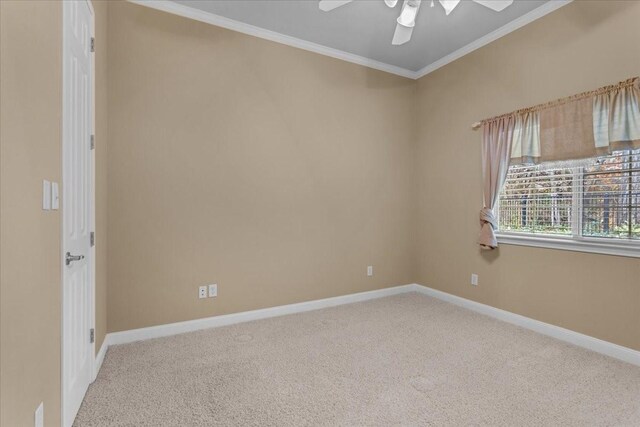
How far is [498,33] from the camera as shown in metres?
3.30

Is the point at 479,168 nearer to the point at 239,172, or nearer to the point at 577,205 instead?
the point at 577,205

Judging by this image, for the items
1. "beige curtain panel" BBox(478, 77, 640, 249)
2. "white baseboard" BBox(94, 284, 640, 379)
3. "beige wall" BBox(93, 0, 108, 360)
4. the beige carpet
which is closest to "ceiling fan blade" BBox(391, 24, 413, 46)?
"beige curtain panel" BBox(478, 77, 640, 249)

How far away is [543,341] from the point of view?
2.79 metres

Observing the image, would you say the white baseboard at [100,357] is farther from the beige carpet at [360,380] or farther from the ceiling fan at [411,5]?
the ceiling fan at [411,5]

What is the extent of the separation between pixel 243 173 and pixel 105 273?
1472 mm

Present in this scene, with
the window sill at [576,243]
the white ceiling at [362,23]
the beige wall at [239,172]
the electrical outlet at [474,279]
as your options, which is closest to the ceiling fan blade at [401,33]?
the white ceiling at [362,23]

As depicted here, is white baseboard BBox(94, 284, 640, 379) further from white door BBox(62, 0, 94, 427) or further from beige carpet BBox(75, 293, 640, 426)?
white door BBox(62, 0, 94, 427)

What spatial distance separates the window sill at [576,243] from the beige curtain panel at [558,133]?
18cm
